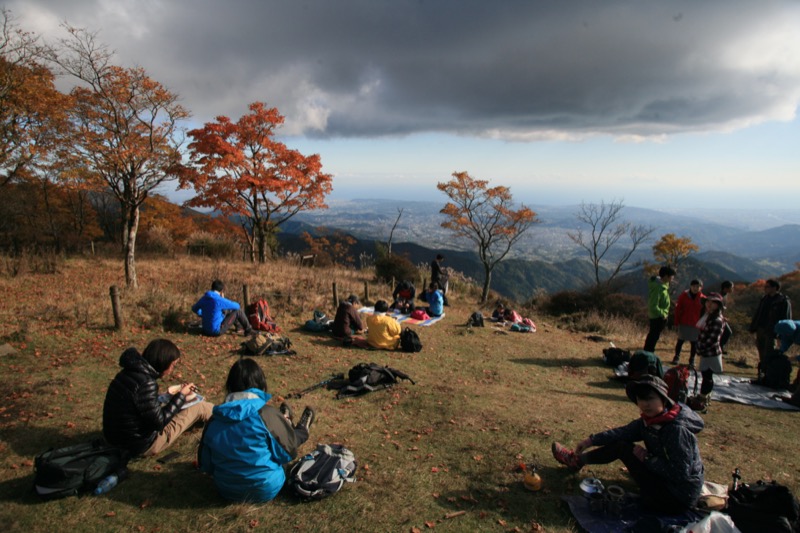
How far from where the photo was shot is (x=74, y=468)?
11.5 ft

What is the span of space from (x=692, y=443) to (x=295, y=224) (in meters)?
123

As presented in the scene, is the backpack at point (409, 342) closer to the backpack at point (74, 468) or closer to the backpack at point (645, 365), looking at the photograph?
the backpack at point (645, 365)

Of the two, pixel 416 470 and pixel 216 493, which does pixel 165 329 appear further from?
pixel 416 470

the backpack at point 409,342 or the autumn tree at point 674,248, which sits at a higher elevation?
the autumn tree at point 674,248

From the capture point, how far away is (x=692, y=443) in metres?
3.27

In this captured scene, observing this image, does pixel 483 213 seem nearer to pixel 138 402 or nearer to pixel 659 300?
pixel 659 300

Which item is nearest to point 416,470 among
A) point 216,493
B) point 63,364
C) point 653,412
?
point 216,493

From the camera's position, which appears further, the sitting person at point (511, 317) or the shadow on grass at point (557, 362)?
the sitting person at point (511, 317)

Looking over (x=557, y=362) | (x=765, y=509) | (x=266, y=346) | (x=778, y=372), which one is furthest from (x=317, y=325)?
(x=778, y=372)

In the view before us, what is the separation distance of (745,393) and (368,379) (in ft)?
23.4

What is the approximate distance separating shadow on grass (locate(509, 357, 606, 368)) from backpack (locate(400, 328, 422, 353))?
2335 mm

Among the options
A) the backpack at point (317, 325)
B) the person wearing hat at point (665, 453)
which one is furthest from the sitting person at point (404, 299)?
the person wearing hat at point (665, 453)

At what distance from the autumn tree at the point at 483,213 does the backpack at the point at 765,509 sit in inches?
870

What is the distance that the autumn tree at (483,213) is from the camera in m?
25.5
